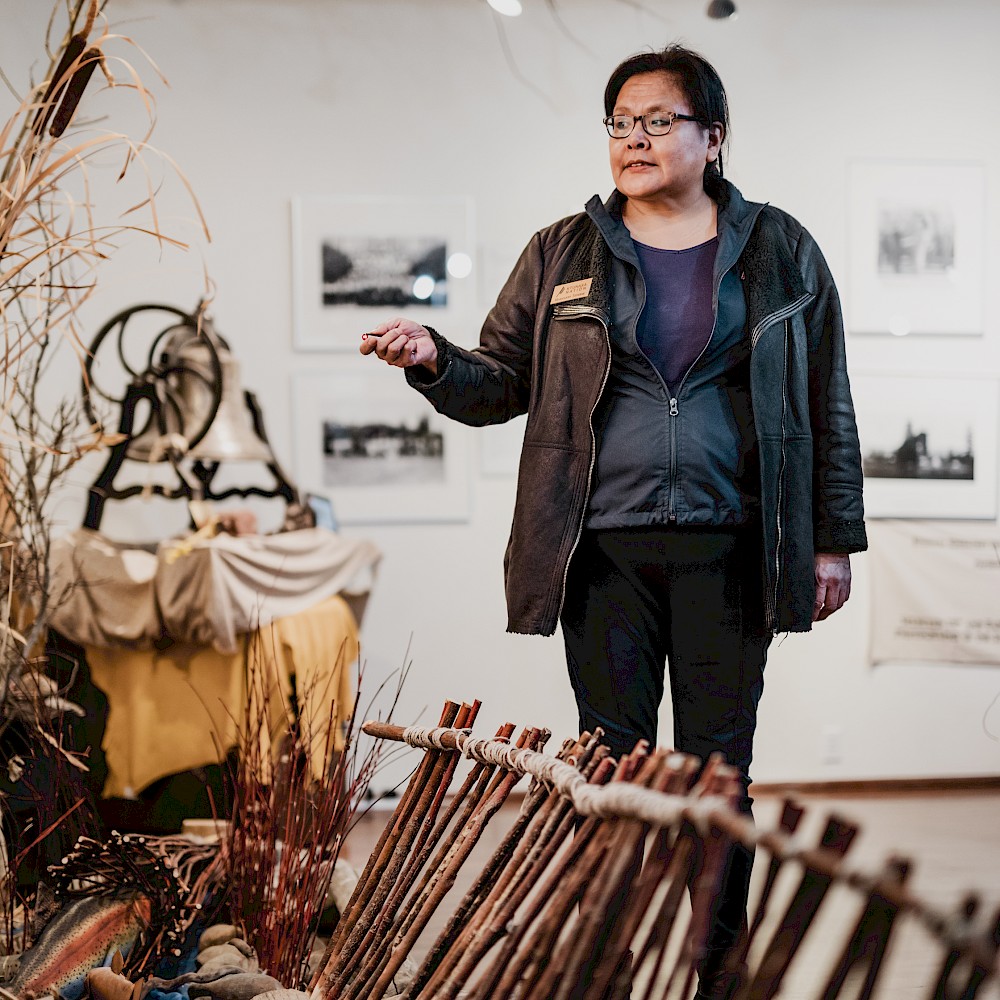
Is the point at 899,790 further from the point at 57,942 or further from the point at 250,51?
the point at 250,51

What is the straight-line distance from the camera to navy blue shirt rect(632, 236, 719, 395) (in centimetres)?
176

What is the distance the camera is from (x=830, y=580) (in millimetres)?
1839

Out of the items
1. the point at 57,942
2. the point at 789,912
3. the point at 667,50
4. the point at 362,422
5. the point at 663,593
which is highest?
the point at 667,50

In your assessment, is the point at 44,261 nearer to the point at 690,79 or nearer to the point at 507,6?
the point at 507,6

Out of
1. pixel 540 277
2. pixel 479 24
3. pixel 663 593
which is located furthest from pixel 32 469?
pixel 479 24

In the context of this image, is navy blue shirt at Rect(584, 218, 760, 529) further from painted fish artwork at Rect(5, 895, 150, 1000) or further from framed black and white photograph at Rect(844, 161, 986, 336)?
framed black and white photograph at Rect(844, 161, 986, 336)

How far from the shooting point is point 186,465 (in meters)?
3.90

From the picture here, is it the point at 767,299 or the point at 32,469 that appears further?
the point at 32,469

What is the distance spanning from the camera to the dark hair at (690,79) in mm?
1807

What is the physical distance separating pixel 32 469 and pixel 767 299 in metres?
1.75

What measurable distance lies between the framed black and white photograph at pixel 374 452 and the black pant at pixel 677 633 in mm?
2315

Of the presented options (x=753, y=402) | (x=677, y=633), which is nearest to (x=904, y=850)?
(x=677, y=633)

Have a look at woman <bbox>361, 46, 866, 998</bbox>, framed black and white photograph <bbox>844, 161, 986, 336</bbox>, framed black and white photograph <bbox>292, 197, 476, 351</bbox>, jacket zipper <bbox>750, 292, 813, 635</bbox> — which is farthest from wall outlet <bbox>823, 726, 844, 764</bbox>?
jacket zipper <bbox>750, 292, 813, 635</bbox>

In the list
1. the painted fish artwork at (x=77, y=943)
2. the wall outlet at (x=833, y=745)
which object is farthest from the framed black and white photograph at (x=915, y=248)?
the painted fish artwork at (x=77, y=943)
